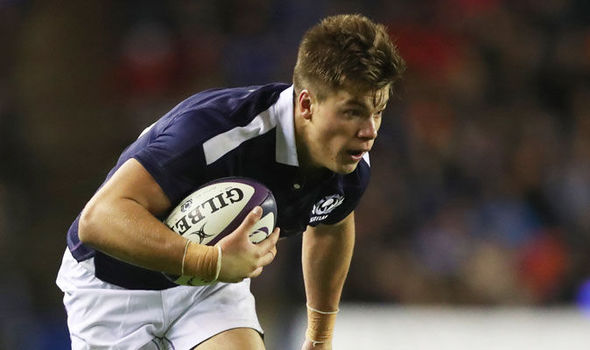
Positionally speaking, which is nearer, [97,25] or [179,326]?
[179,326]

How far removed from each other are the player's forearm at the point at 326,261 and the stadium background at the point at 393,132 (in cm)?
251

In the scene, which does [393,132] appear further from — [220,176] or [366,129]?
[220,176]

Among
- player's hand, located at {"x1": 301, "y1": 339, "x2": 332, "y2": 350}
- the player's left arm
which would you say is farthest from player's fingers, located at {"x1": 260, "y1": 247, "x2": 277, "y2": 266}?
player's hand, located at {"x1": 301, "y1": 339, "x2": 332, "y2": 350}

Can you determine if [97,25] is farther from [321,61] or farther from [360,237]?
[321,61]

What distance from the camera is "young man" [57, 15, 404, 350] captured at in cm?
307

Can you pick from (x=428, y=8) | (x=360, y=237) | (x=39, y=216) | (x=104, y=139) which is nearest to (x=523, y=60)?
(x=428, y=8)

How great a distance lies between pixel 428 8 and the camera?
8.82 metres

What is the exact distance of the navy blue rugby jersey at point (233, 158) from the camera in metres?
3.18

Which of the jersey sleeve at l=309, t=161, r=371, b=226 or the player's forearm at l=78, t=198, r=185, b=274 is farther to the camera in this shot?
the jersey sleeve at l=309, t=161, r=371, b=226

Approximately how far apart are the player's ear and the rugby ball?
341 millimetres

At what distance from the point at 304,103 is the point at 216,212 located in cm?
51

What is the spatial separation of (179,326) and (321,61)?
Result: 42.0 inches

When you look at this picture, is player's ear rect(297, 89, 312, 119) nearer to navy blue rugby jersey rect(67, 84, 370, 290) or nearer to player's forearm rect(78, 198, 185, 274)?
navy blue rugby jersey rect(67, 84, 370, 290)

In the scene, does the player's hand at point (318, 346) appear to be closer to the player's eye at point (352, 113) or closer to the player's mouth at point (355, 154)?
the player's mouth at point (355, 154)
